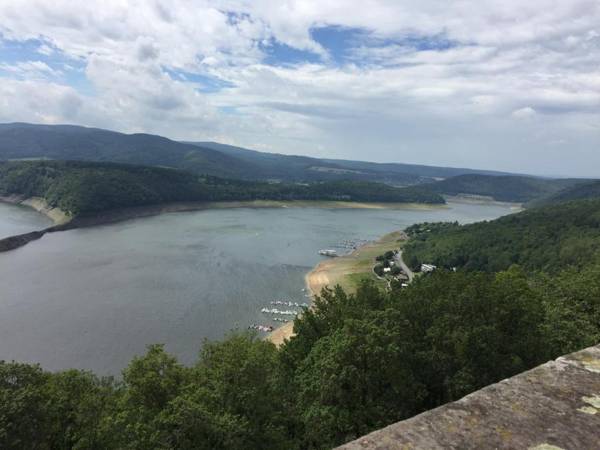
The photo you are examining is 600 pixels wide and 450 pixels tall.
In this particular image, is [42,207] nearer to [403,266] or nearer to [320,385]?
[403,266]

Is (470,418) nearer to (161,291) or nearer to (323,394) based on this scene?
(323,394)

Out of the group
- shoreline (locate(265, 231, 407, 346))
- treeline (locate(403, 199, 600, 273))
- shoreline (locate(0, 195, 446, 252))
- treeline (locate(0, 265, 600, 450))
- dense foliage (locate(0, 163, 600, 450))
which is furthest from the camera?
shoreline (locate(0, 195, 446, 252))

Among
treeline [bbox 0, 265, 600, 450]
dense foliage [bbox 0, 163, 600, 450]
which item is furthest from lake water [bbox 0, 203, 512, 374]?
treeline [bbox 0, 265, 600, 450]

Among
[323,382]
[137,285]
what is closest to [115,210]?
[137,285]

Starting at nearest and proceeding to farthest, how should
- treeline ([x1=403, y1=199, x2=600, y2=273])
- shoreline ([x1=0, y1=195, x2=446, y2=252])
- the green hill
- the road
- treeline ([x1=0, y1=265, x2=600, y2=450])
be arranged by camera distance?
treeline ([x1=0, y1=265, x2=600, y2=450]) < treeline ([x1=403, y1=199, x2=600, y2=273]) < the road < shoreline ([x1=0, y1=195, x2=446, y2=252]) < the green hill

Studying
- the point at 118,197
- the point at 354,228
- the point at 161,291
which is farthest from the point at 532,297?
the point at 118,197

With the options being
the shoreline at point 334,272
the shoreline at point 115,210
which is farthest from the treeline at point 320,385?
the shoreline at point 115,210

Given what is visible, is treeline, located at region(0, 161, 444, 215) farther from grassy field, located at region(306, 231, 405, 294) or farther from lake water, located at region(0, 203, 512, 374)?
grassy field, located at region(306, 231, 405, 294)

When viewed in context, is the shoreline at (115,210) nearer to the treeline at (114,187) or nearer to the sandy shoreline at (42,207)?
the sandy shoreline at (42,207)
